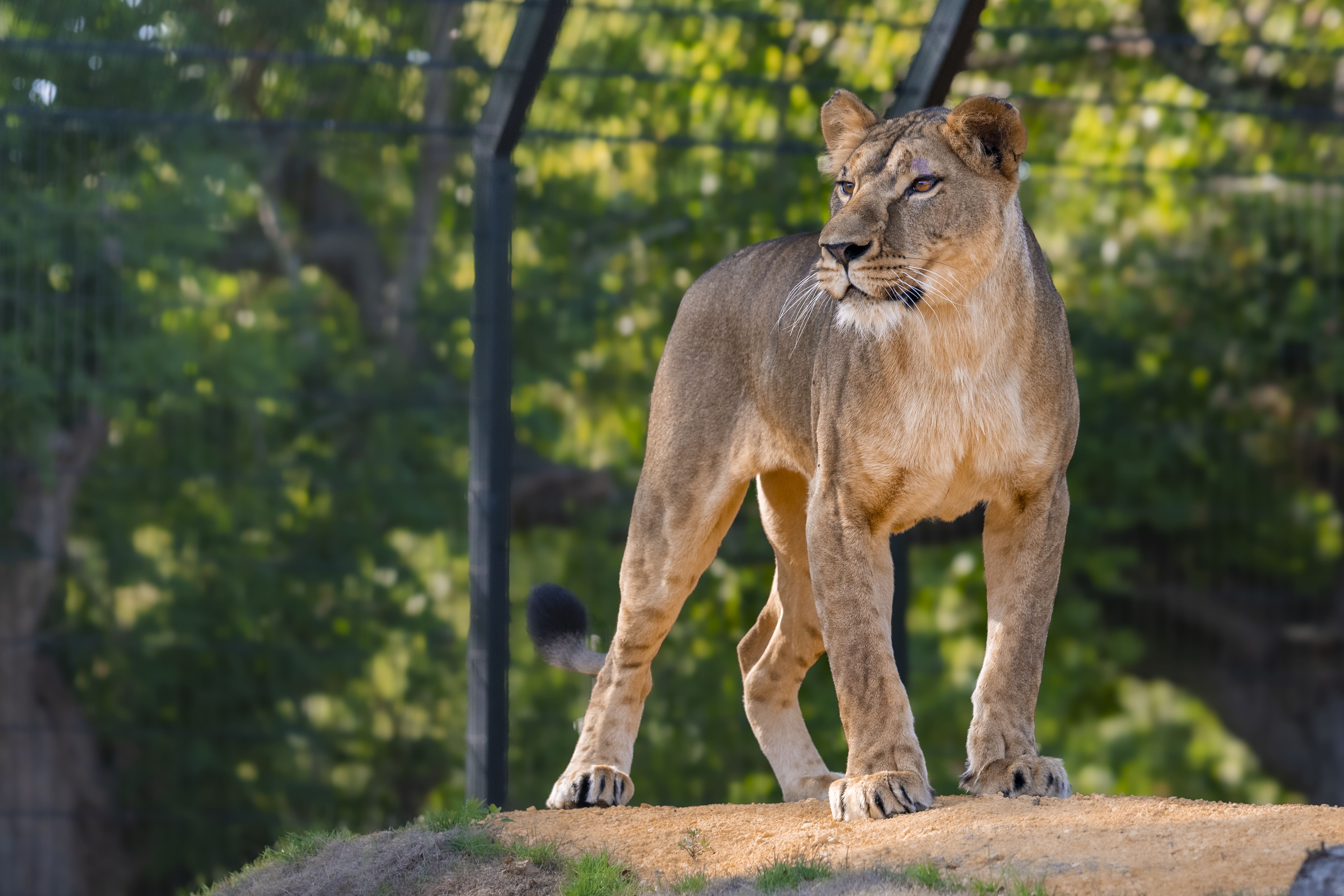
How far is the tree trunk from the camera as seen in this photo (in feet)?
24.7

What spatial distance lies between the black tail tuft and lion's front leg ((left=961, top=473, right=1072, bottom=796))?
62.2 inches

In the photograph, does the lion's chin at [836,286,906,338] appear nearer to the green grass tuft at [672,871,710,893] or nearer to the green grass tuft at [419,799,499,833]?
the green grass tuft at [672,871,710,893]

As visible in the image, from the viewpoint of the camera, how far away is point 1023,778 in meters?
3.85

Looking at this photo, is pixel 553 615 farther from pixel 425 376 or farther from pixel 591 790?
pixel 425 376

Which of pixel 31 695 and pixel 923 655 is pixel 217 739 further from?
pixel 923 655

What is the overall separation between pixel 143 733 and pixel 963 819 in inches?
181

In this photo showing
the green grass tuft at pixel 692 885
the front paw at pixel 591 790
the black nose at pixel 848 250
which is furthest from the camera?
the front paw at pixel 591 790

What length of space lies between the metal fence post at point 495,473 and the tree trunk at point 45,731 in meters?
3.05

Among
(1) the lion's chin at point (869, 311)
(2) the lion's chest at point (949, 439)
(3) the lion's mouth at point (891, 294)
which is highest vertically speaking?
(3) the lion's mouth at point (891, 294)

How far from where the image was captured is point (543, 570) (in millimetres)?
7773

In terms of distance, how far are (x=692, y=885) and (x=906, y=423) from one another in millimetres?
1283

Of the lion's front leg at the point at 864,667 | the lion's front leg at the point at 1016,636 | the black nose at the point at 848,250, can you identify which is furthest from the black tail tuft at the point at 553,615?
the black nose at the point at 848,250

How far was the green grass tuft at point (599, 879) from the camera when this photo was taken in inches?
136

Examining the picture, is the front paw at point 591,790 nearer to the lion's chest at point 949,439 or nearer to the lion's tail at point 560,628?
the lion's tail at point 560,628
